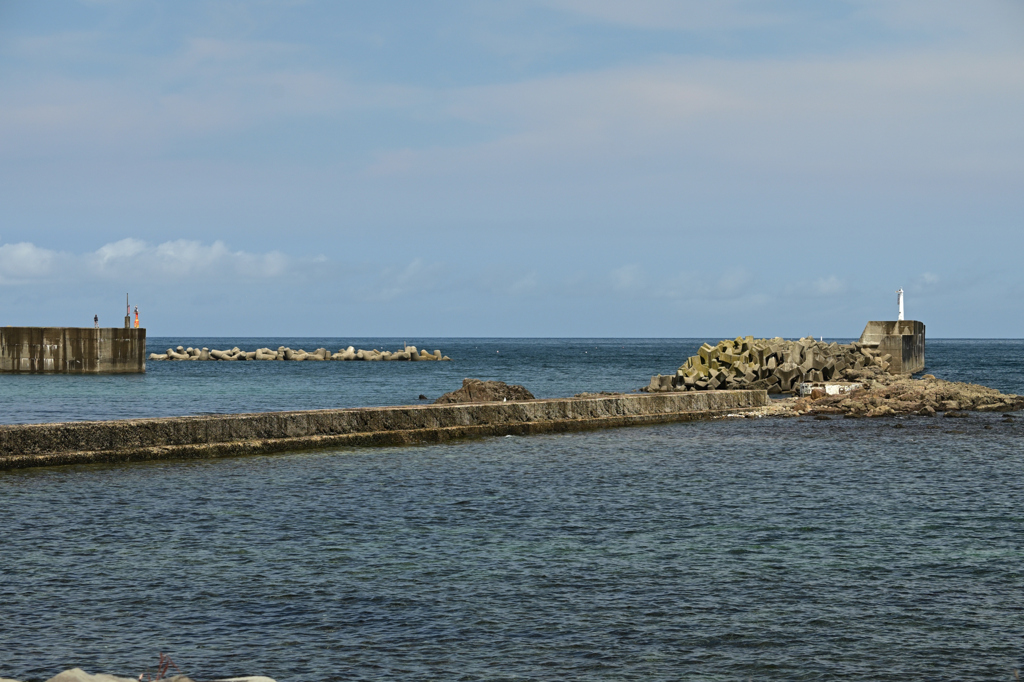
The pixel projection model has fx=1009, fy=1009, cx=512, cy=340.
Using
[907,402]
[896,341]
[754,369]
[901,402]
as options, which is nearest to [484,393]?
[901,402]

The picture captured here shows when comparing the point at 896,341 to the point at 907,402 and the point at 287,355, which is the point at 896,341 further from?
the point at 287,355

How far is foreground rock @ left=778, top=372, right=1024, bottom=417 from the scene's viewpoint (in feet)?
80.9

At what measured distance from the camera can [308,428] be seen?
14906 mm

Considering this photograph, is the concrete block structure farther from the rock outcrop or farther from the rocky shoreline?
the rock outcrop

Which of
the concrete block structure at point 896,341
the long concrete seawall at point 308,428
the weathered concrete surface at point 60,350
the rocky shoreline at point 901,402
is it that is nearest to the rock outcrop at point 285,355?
the weathered concrete surface at point 60,350

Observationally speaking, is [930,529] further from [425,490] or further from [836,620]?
[425,490]

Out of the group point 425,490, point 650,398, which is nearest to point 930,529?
point 425,490

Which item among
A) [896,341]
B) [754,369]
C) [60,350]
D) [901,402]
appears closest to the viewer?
[901,402]

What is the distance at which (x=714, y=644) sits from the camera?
5379 millimetres

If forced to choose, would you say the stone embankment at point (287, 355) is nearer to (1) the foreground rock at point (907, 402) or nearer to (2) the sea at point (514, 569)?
(1) the foreground rock at point (907, 402)

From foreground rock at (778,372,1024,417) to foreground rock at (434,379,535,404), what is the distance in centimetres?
646

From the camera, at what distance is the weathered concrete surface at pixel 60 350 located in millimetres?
47469

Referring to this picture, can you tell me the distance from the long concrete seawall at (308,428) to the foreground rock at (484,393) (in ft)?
15.6

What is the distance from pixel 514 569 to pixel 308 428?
839 centimetres
